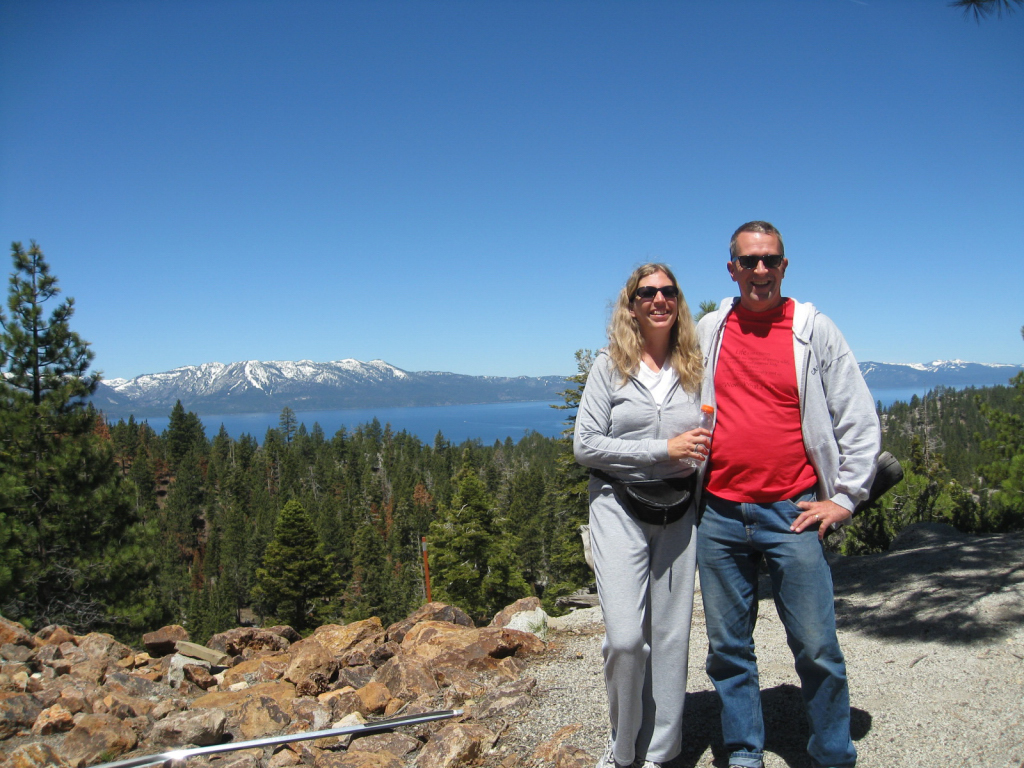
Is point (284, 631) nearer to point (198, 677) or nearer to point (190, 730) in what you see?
point (198, 677)

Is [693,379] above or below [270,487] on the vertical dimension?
above

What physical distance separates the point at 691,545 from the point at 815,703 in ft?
2.65

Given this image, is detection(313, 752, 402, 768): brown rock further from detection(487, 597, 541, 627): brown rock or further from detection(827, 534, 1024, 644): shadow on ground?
detection(827, 534, 1024, 644): shadow on ground

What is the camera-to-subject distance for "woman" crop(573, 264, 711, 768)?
2.53 meters

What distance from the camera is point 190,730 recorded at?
3678 mm

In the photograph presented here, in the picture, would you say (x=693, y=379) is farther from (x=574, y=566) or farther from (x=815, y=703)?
(x=574, y=566)

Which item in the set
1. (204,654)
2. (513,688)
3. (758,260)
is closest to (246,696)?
(204,654)

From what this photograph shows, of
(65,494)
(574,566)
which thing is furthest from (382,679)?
(574,566)

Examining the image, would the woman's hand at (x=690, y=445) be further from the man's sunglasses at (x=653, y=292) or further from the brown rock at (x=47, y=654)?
the brown rock at (x=47, y=654)

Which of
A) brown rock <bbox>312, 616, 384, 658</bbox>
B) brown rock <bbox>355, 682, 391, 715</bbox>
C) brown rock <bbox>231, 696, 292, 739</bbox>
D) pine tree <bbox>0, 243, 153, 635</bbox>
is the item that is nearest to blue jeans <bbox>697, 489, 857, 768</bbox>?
brown rock <bbox>355, 682, 391, 715</bbox>

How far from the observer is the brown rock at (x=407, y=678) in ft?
13.7

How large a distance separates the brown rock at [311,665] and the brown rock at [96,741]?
1.16 metres

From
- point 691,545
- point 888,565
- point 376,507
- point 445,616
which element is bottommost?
point 376,507

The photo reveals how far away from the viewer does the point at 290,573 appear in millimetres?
24625
